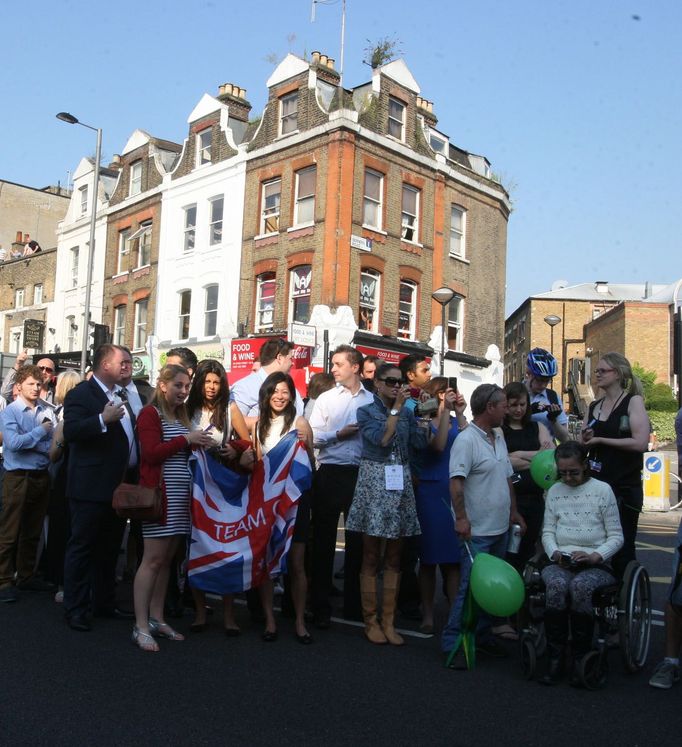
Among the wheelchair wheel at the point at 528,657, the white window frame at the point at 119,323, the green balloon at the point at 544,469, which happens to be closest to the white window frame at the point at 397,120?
the white window frame at the point at 119,323

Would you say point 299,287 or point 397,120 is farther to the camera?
point 397,120

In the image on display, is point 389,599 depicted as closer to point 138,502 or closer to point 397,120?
point 138,502

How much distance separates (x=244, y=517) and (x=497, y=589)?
6.56ft

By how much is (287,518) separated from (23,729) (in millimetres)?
2536

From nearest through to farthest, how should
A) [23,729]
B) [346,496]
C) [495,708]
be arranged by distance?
[23,729]
[495,708]
[346,496]

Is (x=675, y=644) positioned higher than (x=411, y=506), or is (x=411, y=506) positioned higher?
(x=411, y=506)

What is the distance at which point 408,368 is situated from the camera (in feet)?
22.8

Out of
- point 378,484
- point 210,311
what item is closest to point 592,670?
point 378,484

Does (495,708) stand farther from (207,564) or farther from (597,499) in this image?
(207,564)

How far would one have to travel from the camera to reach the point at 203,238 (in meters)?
29.4

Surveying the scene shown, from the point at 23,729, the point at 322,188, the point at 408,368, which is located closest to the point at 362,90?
the point at 322,188

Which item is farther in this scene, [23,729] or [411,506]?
[411,506]

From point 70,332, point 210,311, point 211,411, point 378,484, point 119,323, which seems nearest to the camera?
point 378,484

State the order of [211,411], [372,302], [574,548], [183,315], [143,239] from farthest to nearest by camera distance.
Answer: [143,239] < [183,315] < [372,302] < [211,411] < [574,548]
